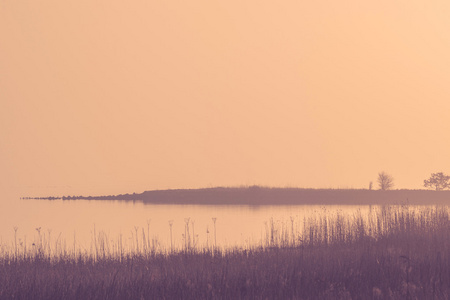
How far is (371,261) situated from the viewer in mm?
11609

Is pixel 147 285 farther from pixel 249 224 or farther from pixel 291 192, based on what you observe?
pixel 291 192

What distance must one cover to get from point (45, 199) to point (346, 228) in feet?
221

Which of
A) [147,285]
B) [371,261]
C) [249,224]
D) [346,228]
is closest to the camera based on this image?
[147,285]

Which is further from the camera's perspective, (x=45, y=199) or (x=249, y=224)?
(x=45, y=199)

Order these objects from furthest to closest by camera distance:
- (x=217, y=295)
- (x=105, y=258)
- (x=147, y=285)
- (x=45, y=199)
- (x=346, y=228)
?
(x=45, y=199), (x=346, y=228), (x=105, y=258), (x=147, y=285), (x=217, y=295)

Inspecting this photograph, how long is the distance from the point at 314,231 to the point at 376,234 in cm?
231

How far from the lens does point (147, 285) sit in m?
9.91

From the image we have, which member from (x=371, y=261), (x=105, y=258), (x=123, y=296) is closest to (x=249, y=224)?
(x=105, y=258)

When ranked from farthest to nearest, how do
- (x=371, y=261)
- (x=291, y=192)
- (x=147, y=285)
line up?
(x=291, y=192), (x=371, y=261), (x=147, y=285)

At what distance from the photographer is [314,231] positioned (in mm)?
22266

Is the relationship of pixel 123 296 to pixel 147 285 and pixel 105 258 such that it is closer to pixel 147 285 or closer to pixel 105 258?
pixel 147 285

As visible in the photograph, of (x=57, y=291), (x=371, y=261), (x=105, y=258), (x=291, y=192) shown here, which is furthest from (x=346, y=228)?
(x=291, y=192)

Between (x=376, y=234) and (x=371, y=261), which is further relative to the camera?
(x=376, y=234)

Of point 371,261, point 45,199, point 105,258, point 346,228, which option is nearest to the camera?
point 371,261
